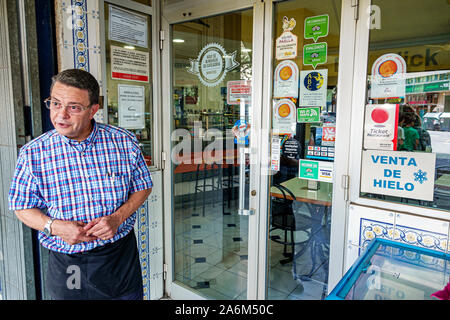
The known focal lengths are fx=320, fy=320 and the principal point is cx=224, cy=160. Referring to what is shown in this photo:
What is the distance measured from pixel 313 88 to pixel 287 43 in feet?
1.18

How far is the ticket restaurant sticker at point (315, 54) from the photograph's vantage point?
1.96 metres

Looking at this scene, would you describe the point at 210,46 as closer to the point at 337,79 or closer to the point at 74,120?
the point at 337,79

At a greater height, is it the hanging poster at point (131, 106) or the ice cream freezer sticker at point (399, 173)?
the hanging poster at point (131, 106)

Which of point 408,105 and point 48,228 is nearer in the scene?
point 48,228

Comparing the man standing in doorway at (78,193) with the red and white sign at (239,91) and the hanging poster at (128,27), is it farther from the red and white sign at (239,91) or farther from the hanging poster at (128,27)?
the hanging poster at (128,27)

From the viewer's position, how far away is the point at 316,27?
1975mm

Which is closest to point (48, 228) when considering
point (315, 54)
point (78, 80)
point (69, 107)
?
point (69, 107)

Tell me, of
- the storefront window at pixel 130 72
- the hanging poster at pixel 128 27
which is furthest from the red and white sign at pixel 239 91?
the hanging poster at pixel 128 27

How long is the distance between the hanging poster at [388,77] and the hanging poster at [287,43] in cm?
52

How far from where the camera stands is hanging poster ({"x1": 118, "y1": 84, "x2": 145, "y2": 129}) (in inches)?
99.3

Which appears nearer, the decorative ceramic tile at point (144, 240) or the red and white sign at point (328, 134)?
the red and white sign at point (328, 134)

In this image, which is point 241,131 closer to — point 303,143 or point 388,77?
point 303,143
